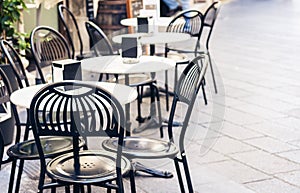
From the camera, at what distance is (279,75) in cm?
652

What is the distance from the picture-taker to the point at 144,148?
309 cm

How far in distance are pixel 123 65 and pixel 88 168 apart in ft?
3.66

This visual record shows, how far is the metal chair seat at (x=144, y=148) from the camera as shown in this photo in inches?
117

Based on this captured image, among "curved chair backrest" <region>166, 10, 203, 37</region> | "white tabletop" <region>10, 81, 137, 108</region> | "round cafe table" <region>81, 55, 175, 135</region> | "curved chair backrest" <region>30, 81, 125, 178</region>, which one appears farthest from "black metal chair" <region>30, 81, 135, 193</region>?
"curved chair backrest" <region>166, 10, 203, 37</region>

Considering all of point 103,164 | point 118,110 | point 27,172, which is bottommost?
point 27,172

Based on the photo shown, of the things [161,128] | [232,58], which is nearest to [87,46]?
[232,58]

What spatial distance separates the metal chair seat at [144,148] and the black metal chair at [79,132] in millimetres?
142

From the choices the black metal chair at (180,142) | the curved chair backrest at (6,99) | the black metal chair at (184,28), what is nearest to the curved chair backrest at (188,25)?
the black metal chair at (184,28)

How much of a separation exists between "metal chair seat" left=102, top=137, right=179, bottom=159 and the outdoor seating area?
0.03ft

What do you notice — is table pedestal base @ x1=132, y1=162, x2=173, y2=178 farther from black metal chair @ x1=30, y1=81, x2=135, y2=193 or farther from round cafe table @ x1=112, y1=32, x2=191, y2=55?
round cafe table @ x1=112, y1=32, x2=191, y2=55

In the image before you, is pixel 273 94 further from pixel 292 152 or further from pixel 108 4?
pixel 108 4

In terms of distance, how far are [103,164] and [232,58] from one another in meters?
5.02

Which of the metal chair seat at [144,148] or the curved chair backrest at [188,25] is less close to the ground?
the curved chair backrest at [188,25]

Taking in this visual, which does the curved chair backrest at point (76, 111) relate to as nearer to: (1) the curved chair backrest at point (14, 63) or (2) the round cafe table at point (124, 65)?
(1) the curved chair backrest at point (14, 63)
